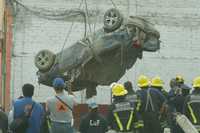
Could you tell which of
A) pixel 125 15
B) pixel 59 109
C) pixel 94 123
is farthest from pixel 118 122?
pixel 125 15

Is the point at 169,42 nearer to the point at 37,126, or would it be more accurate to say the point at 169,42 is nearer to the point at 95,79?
the point at 95,79

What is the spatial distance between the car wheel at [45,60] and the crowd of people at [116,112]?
4.62 meters

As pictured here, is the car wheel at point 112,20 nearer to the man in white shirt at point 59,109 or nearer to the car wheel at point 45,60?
the car wheel at point 45,60

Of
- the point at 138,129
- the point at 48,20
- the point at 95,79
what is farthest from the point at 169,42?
the point at 138,129

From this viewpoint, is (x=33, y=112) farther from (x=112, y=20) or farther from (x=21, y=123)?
(x=112, y=20)

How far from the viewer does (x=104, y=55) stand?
19734mm

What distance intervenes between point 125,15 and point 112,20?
9.68 meters

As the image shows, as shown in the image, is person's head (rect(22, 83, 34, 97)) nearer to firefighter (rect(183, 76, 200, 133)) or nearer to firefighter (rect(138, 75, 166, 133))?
firefighter (rect(138, 75, 166, 133))

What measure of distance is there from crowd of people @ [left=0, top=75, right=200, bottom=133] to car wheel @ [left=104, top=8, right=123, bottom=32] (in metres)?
2.62

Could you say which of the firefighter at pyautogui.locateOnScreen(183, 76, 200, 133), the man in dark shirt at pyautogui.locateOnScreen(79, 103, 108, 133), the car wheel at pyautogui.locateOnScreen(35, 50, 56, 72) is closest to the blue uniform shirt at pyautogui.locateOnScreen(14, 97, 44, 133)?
the man in dark shirt at pyautogui.locateOnScreen(79, 103, 108, 133)

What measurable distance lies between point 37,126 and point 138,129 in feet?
7.78

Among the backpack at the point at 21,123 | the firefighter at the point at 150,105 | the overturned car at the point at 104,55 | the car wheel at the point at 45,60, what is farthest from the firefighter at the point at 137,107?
the car wheel at the point at 45,60

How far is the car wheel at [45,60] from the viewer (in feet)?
68.3

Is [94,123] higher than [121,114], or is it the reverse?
[121,114]
